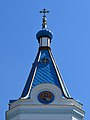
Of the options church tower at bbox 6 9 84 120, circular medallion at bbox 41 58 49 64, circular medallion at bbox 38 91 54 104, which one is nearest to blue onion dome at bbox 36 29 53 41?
circular medallion at bbox 41 58 49 64

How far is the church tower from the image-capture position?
78.2 ft

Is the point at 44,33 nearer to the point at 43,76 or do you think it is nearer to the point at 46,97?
the point at 43,76

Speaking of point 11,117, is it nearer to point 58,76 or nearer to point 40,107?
point 40,107

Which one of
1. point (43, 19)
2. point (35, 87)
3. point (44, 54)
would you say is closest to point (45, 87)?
point (35, 87)

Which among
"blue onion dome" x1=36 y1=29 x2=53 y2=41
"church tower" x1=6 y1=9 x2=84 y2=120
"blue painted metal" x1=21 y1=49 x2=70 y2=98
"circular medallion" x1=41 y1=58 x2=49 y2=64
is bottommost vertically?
"church tower" x1=6 y1=9 x2=84 y2=120

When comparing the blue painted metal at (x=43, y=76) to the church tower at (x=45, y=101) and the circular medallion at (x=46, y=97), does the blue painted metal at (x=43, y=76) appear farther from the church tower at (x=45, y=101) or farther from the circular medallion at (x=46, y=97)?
the circular medallion at (x=46, y=97)

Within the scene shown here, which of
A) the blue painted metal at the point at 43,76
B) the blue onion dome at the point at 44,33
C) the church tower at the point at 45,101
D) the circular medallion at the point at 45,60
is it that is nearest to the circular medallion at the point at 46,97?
the church tower at the point at 45,101

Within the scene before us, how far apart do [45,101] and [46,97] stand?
18 centimetres

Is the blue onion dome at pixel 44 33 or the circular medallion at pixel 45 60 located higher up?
the blue onion dome at pixel 44 33

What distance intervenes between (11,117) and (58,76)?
2.93 metres

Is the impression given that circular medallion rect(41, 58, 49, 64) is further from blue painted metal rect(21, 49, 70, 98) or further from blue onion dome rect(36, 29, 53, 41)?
blue onion dome rect(36, 29, 53, 41)

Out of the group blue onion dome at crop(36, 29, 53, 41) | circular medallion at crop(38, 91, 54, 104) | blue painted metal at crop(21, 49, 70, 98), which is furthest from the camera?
blue onion dome at crop(36, 29, 53, 41)

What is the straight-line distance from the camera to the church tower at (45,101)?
23828 mm

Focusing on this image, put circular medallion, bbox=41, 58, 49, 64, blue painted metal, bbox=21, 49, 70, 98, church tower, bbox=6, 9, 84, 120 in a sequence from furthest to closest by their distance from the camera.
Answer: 1. circular medallion, bbox=41, 58, 49, 64
2. blue painted metal, bbox=21, 49, 70, 98
3. church tower, bbox=6, 9, 84, 120
